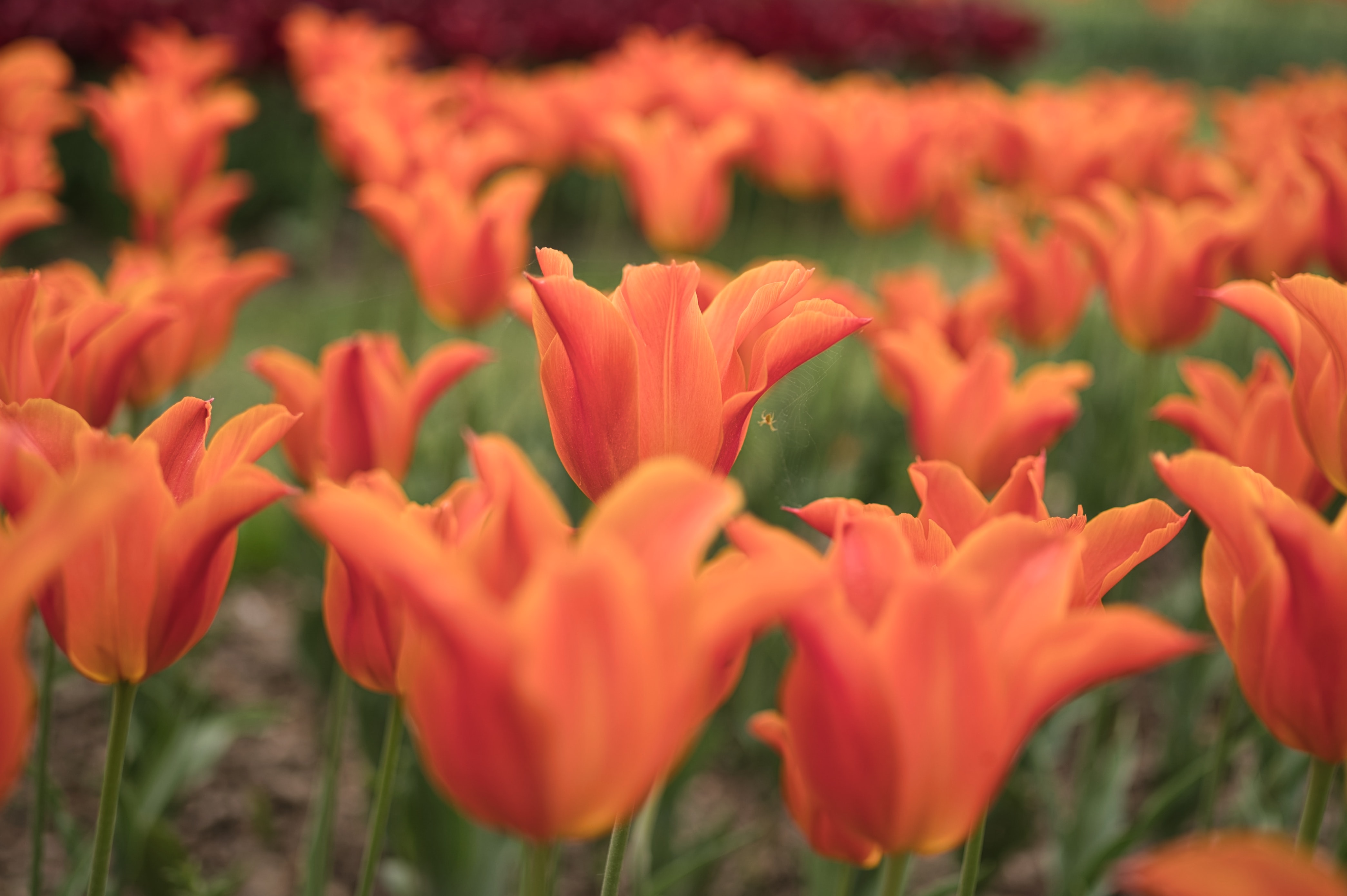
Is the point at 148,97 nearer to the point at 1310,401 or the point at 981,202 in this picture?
the point at 1310,401

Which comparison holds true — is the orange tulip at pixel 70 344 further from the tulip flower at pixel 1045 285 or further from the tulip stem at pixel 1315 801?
the tulip flower at pixel 1045 285

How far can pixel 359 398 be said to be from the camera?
120cm

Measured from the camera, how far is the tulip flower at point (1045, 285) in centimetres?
200

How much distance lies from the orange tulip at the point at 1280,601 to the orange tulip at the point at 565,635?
0.32 m

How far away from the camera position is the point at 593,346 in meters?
0.77

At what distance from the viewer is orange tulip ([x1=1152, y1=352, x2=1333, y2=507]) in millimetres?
1065

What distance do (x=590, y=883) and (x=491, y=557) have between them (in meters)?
1.58

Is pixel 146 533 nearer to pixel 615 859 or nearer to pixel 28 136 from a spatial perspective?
pixel 615 859

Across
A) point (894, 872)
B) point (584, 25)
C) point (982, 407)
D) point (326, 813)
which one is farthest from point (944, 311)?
point (584, 25)

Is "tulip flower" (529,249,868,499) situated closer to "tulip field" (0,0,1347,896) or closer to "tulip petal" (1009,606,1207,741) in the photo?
"tulip field" (0,0,1347,896)

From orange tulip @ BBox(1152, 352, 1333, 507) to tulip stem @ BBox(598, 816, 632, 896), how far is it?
25.8 inches

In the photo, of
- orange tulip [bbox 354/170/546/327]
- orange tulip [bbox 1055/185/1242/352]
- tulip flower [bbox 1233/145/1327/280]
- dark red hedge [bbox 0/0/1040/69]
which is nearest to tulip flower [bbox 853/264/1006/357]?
orange tulip [bbox 1055/185/1242/352]

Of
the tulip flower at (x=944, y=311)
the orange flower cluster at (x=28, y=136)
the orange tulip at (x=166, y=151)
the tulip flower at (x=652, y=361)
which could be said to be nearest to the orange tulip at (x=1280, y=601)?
the tulip flower at (x=652, y=361)

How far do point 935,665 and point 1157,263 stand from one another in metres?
1.41
